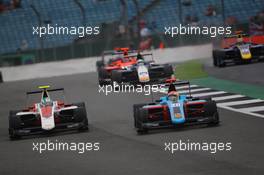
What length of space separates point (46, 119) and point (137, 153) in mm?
3372

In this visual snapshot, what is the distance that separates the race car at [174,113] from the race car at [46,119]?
1149 mm

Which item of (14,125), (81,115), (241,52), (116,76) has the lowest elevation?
(14,125)

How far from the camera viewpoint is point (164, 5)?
43281 millimetres

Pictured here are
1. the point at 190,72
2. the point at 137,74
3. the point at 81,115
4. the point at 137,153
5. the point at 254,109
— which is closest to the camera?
the point at 137,153

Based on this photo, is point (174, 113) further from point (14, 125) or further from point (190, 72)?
point (190, 72)

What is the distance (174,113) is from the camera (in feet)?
47.3

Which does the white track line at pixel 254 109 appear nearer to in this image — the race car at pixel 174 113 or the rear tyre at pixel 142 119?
the race car at pixel 174 113

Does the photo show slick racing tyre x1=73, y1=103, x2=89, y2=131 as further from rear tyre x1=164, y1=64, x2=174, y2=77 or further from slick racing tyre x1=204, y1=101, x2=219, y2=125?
rear tyre x1=164, y1=64, x2=174, y2=77

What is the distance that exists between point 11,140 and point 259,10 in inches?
1109

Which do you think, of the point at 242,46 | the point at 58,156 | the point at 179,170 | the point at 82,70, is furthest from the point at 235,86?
the point at 82,70

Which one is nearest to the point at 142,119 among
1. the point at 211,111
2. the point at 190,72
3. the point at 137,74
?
the point at 211,111

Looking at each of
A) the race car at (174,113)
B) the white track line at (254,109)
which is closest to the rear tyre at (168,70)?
the white track line at (254,109)

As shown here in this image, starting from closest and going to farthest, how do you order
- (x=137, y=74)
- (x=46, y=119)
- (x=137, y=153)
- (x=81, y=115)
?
(x=137, y=153)
(x=46, y=119)
(x=81, y=115)
(x=137, y=74)

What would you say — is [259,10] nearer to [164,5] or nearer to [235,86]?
[164,5]
